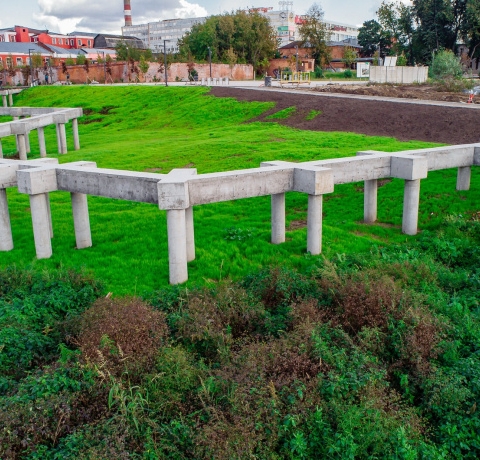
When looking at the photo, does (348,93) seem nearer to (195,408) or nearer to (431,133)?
(431,133)

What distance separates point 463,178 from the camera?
1128 cm

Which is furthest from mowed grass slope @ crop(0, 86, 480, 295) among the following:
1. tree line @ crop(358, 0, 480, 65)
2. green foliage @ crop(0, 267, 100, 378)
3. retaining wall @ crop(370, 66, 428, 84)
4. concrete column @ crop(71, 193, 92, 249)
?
tree line @ crop(358, 0, 480, 65)

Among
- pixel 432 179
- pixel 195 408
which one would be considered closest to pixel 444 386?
pixel 195 408

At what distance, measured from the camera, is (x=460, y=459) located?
15.5ft

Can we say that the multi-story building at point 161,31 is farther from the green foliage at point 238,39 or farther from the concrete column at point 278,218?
the concrete column at point 278,218

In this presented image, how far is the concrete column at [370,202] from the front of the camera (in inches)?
400

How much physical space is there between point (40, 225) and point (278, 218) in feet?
11.7

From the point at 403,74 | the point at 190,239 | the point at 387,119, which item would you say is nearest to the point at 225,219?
the point at 190,239

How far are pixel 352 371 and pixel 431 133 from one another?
13.8 m

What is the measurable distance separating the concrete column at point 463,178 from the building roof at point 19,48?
79.4m

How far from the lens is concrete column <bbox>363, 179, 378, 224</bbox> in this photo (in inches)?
400

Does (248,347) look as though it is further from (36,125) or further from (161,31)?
(161,31)

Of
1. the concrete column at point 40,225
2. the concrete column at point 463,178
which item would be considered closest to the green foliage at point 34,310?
Answer: the concrete column at point 40,225

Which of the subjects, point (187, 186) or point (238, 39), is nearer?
point (187, 186)
